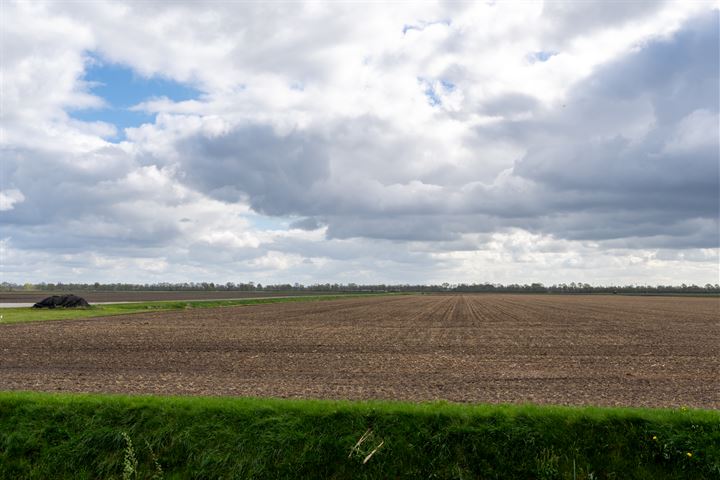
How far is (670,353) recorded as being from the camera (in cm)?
3412

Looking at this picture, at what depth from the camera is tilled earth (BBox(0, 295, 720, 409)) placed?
68.7ft

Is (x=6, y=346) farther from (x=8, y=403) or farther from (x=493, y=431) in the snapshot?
(x=493, y=431)

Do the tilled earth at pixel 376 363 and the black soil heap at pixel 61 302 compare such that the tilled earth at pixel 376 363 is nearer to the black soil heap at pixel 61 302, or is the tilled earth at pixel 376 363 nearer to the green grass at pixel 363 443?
the green grass at pixel 363 443

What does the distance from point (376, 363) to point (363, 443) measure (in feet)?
51.1

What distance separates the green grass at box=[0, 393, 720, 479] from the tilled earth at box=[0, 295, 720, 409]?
562cm

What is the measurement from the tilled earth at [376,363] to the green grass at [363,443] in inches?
221

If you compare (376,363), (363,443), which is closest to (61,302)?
(376,363)

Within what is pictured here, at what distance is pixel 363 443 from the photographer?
42.9ft

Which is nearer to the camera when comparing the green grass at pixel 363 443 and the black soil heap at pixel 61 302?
the green grass at pixel 363 443

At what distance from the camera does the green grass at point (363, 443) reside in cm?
1251

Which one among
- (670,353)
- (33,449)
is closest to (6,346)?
(33,449)

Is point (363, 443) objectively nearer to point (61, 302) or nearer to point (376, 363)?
point (376, 363)

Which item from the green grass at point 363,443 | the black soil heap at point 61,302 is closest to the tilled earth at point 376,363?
the green grass at point 363,443

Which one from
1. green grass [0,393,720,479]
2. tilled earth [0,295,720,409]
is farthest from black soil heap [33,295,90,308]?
green grass [0,393,720,479]
